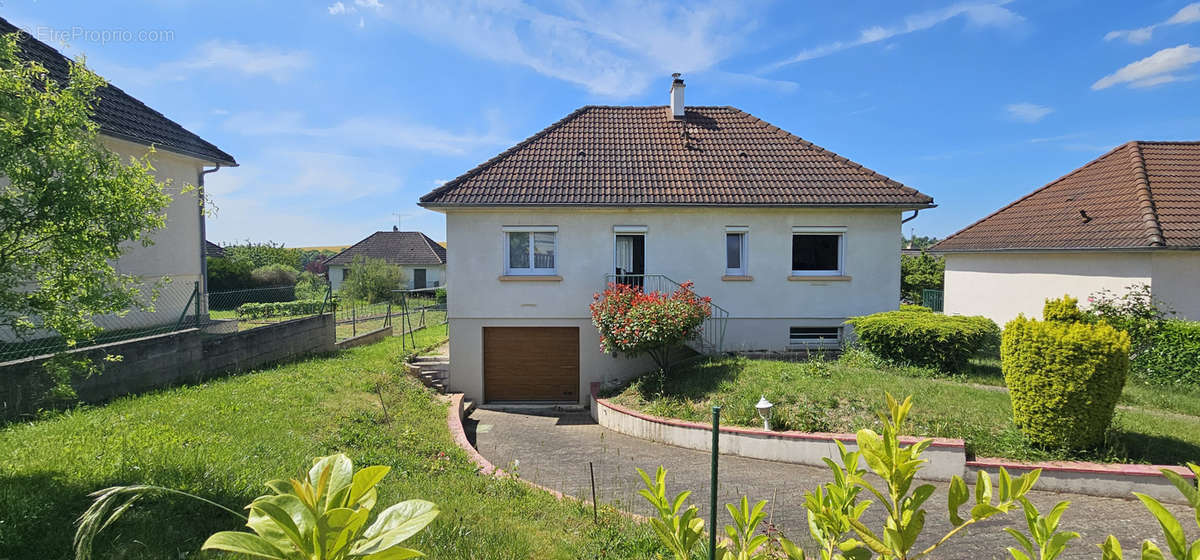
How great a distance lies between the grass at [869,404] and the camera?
24.1 feet

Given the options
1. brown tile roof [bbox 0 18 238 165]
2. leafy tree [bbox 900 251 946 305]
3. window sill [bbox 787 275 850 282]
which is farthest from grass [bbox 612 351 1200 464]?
leafy tree [bbox 900 251 946 305]

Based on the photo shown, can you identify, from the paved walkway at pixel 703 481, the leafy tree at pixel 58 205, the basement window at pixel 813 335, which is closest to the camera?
the leafy tree at pixel 58 205

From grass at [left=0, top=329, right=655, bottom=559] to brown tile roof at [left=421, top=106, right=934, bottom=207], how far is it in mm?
6483

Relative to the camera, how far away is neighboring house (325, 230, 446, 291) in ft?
155

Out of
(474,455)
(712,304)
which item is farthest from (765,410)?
(712,304)

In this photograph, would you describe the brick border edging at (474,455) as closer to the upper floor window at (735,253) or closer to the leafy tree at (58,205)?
the leafy tree at (58,205)

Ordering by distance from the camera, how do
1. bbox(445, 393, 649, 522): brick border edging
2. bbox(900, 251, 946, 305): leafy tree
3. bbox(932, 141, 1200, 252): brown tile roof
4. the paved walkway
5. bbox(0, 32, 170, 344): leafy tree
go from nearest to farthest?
bbox(0, 32, 170, 344): leafy tree
the paved walkway
bbox(445, 393, 649, 522): brick border edging
bbox(932, 141, 1200, 252): brown tile roof
bbox(900, 251, 946, 305): leafy tree

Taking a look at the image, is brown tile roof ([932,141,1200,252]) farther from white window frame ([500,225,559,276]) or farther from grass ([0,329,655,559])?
grass ([0,329,655,559])

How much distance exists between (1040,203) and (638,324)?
48.5ft

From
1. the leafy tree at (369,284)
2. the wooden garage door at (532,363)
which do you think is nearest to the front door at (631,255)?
the wooden garage door at (532,363)

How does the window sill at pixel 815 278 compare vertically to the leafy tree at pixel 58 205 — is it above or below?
below

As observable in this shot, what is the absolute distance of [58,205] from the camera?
372 centimetres

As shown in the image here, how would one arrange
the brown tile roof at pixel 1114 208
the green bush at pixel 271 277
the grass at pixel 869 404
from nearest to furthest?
the grass at pixel 869 404 → the brown tile roof at pixel 1114 208 → the green bush at pixel 271 277

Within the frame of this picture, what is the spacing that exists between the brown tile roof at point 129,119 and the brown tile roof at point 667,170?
5899mm
